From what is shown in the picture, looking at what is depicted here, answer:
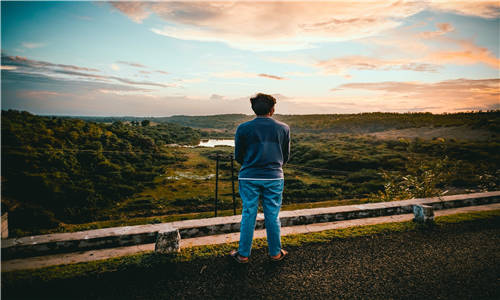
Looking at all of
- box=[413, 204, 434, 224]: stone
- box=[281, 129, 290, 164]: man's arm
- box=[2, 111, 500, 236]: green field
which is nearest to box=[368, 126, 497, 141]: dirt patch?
box=[2, 111, 500, 236]: green field

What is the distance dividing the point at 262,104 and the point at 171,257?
2032 mm

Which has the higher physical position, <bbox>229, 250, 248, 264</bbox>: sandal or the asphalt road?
<bbox>229, 250, 248, 264</bbox>: sandal

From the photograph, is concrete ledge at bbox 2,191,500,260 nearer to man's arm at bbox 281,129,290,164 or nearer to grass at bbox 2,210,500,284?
grass at bbox 2,210,500,284

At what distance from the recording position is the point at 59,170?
34.8ft

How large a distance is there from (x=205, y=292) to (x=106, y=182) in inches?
464

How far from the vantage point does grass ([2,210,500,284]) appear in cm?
265

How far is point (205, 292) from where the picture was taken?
245cm

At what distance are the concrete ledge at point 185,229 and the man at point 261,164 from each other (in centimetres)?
106

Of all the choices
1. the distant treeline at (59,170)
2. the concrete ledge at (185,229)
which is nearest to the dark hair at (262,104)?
the concrete ledge at (185,229)

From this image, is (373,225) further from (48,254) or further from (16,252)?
(16,252)

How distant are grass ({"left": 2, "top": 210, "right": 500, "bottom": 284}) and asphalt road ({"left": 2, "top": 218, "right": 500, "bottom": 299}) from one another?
89 mm

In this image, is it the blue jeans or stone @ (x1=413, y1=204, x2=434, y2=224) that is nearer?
the blue jeans

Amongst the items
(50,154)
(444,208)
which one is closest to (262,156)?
(444,208)

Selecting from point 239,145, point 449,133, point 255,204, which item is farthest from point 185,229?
point 449,133
